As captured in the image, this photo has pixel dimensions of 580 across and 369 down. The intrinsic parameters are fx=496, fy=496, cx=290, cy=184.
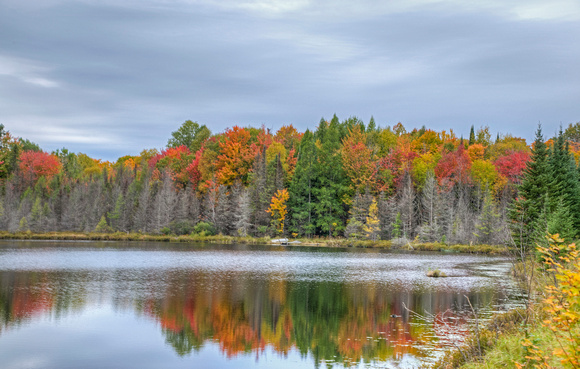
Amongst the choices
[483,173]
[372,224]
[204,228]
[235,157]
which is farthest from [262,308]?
[483,173]

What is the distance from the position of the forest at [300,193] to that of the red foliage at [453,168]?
0.16 m

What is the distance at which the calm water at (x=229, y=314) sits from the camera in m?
15.3

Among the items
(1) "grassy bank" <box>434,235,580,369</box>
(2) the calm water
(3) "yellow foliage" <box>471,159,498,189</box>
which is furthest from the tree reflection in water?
(3) "yellow foliage" <box>471,159,498,189</box>

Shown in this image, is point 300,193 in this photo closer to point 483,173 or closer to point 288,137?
point 288,137

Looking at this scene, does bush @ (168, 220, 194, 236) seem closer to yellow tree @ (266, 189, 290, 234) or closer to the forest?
the forest

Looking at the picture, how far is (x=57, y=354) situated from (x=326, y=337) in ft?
29.1

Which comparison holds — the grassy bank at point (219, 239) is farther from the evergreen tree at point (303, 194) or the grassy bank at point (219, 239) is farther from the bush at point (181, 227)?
the evergreen tree at point (303, 194)

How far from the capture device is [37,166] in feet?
331

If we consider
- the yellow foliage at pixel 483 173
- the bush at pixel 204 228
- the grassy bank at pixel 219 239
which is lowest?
the grassy bank at pixel 219 239

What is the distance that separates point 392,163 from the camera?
8225cm

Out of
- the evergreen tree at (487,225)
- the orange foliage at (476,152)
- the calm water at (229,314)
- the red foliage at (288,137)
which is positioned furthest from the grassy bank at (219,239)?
the orange foliage at (476,152)

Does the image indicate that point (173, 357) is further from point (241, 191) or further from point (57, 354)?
point (241, 191)

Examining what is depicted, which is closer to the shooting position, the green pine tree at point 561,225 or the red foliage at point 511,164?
the green pine tree at point 561,225

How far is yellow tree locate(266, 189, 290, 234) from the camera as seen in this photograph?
247 ft
